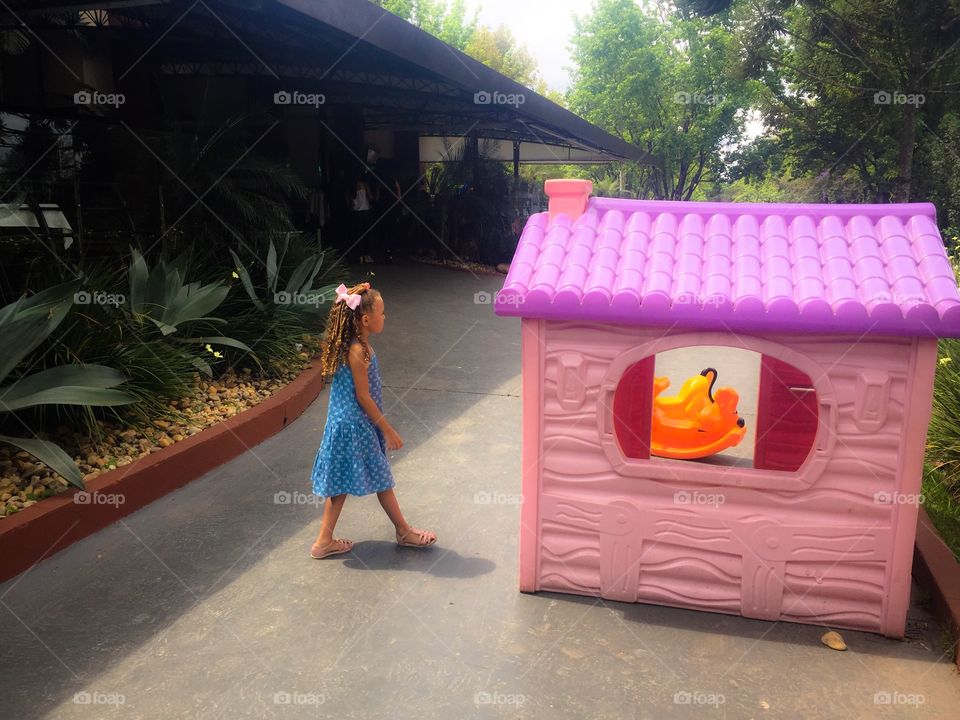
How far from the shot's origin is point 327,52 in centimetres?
1040

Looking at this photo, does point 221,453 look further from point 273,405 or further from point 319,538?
point 319,538

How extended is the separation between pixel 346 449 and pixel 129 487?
151cm

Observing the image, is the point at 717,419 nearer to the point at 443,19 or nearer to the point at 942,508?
the point at 942,508

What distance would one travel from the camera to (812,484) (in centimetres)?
323

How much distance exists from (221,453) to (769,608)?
3.57m

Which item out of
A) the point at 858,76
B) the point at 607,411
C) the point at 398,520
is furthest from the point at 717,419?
the point at 858,76

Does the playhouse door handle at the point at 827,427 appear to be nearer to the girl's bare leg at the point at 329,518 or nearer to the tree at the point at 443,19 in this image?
the girl's bare leg at the point at 329,518

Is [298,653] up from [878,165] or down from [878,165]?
down

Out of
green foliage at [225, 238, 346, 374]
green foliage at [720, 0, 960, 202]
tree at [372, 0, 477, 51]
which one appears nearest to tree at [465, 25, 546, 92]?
tree at [372, 0, 477, 51]

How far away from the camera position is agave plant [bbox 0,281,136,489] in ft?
13.1

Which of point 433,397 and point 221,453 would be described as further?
point 433,397

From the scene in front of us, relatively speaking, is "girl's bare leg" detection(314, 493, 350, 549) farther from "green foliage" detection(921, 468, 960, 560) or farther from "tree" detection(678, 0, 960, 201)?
"tree" detection(678, 0, 960, 201)

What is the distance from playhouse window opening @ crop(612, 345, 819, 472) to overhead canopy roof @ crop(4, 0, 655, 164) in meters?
3.83

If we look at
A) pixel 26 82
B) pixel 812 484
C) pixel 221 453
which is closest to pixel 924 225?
pixel 812 484
